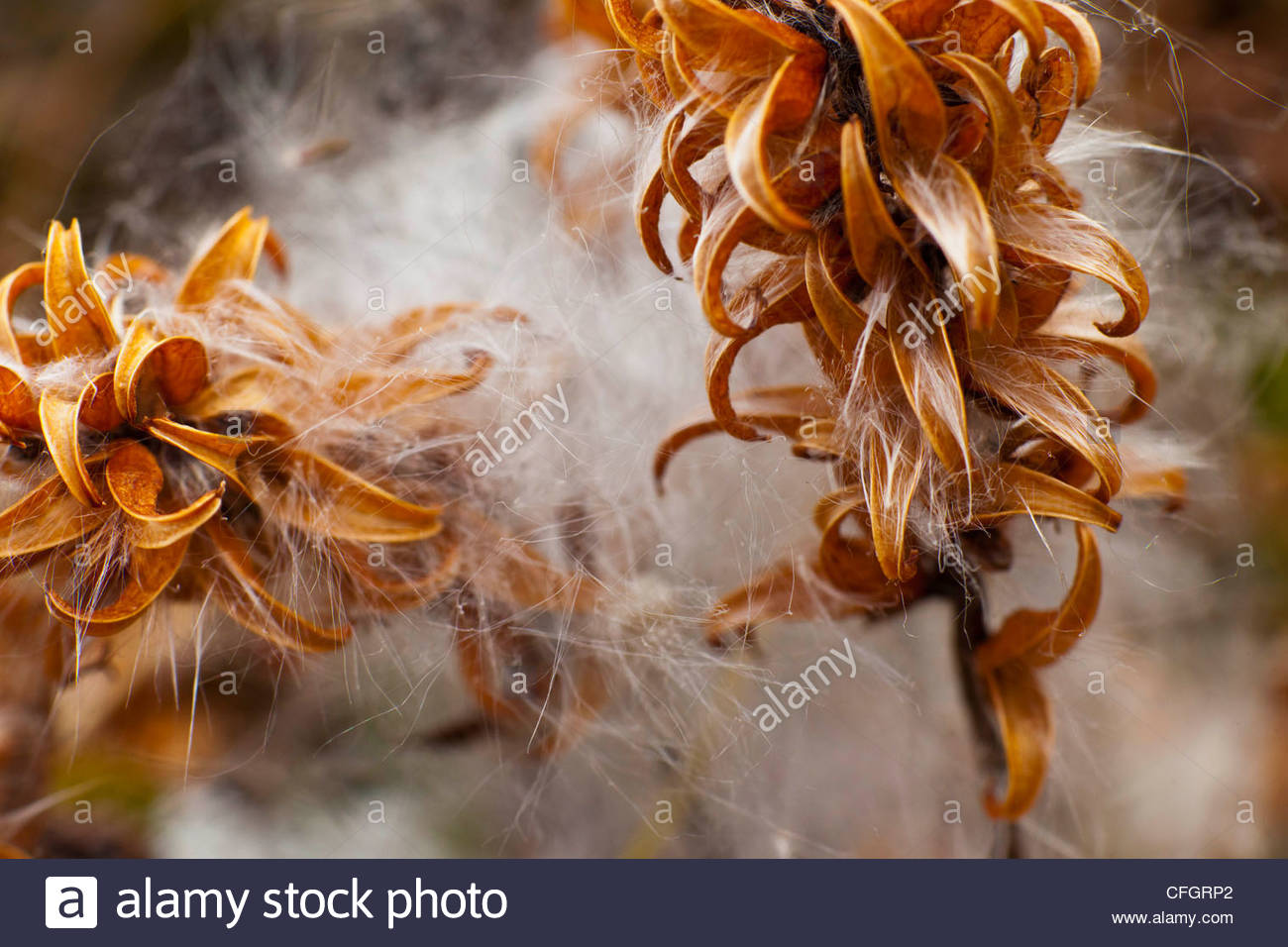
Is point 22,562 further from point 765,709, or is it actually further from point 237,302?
point 765,709

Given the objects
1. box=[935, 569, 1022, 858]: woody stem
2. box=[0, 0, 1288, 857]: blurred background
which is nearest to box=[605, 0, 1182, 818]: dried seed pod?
box=[935, 569, 1022, 858]: woody stem

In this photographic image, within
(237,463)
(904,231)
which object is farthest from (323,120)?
(904,231)

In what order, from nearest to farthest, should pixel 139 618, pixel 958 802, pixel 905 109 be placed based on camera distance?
pixel 905 109, pixel 139 618, pixel 958 802

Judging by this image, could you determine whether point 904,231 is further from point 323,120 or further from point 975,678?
point 323,120

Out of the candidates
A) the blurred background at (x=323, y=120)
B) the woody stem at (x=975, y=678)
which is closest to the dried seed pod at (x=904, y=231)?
the woody stem at (x=975, y=678)

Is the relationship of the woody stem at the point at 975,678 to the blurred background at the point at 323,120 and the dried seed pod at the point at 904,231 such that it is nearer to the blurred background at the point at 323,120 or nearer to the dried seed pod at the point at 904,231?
the dried seed pod at the point at 904,231

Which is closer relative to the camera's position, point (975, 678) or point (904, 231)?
point (904, 231)

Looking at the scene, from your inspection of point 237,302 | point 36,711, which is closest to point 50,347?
point 237,302
